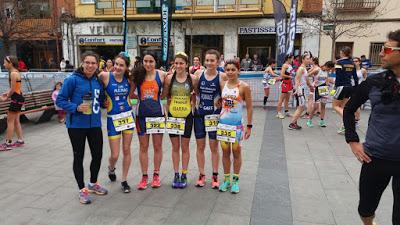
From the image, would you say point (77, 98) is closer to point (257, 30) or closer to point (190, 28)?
point (257, 30)

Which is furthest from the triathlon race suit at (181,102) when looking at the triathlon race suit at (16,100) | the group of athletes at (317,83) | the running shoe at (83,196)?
the triathlon race suit at (16,100)

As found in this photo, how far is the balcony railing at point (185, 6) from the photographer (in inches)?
849

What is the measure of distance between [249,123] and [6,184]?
336 cm

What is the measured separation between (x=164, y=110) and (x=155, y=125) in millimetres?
274

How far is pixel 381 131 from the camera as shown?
8.52 feet

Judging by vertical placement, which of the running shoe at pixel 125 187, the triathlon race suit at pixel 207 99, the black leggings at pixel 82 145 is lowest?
the running shoe at pixel 125 187

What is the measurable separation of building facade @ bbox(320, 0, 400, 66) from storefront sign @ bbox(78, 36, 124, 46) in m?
13.2

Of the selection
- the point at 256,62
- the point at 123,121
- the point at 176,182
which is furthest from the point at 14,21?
the point at 176,182

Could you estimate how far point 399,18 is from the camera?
19734 mm

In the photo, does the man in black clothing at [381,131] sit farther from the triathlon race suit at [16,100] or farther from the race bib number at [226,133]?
the triathlon race suit at [16,100]

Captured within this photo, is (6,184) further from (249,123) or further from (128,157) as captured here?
(249,123)

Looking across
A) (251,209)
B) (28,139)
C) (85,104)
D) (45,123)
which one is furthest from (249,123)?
(45,123)

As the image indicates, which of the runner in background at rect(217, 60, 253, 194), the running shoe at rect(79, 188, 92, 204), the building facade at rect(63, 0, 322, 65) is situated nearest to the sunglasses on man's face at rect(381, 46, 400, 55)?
the runner in background at rect(217, 60, 253, 194)

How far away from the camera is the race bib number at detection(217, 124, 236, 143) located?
13.9 feet
